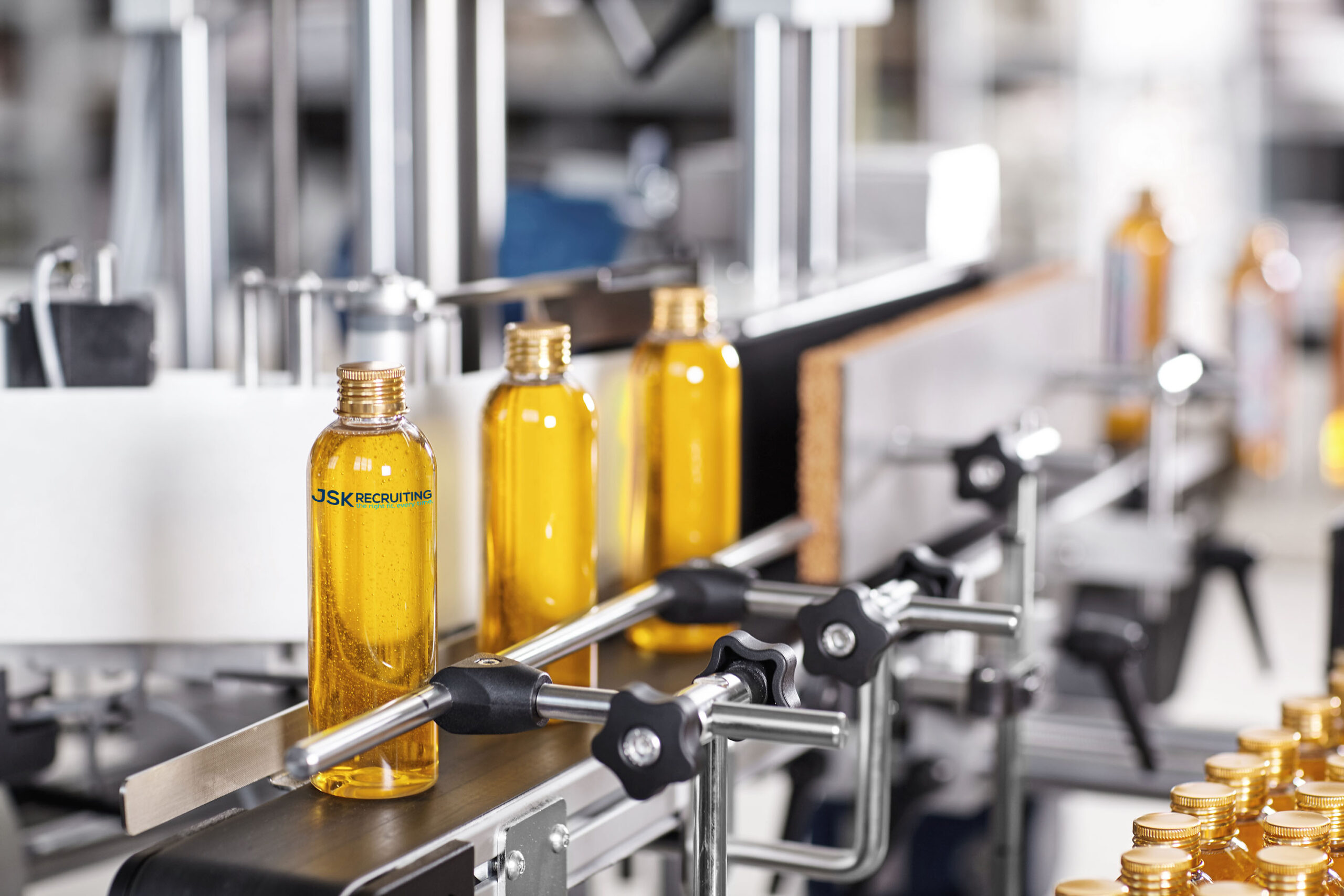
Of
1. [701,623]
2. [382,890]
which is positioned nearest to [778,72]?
[701,623]

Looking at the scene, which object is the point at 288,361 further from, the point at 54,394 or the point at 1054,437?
the point at 1054,437

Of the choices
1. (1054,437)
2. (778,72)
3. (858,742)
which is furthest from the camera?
(778,72)

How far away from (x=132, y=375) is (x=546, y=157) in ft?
10.2

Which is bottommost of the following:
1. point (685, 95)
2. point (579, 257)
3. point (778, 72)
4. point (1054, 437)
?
point (1054, 437)

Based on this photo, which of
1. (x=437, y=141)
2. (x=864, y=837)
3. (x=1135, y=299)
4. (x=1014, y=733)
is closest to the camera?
(x=864, y=837)

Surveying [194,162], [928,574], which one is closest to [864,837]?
[928,574]

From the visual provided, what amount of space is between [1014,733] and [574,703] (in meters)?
0.57

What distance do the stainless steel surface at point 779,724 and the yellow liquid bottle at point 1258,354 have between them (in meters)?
1.37

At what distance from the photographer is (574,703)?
0.64 m

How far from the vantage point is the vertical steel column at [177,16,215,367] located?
1.23m

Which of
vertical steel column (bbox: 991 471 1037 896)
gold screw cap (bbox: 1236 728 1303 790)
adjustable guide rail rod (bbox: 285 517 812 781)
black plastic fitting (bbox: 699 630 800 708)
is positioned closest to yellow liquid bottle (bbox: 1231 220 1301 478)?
vertical steel column (bbox: 991 471 1037 896)

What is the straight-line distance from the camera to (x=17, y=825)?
1334mm

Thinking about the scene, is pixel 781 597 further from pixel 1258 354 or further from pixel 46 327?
pixel 1258 354

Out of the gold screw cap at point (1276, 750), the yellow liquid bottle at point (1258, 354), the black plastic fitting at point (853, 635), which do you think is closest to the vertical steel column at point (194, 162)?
the black plastic fitting at point (853, 635)
